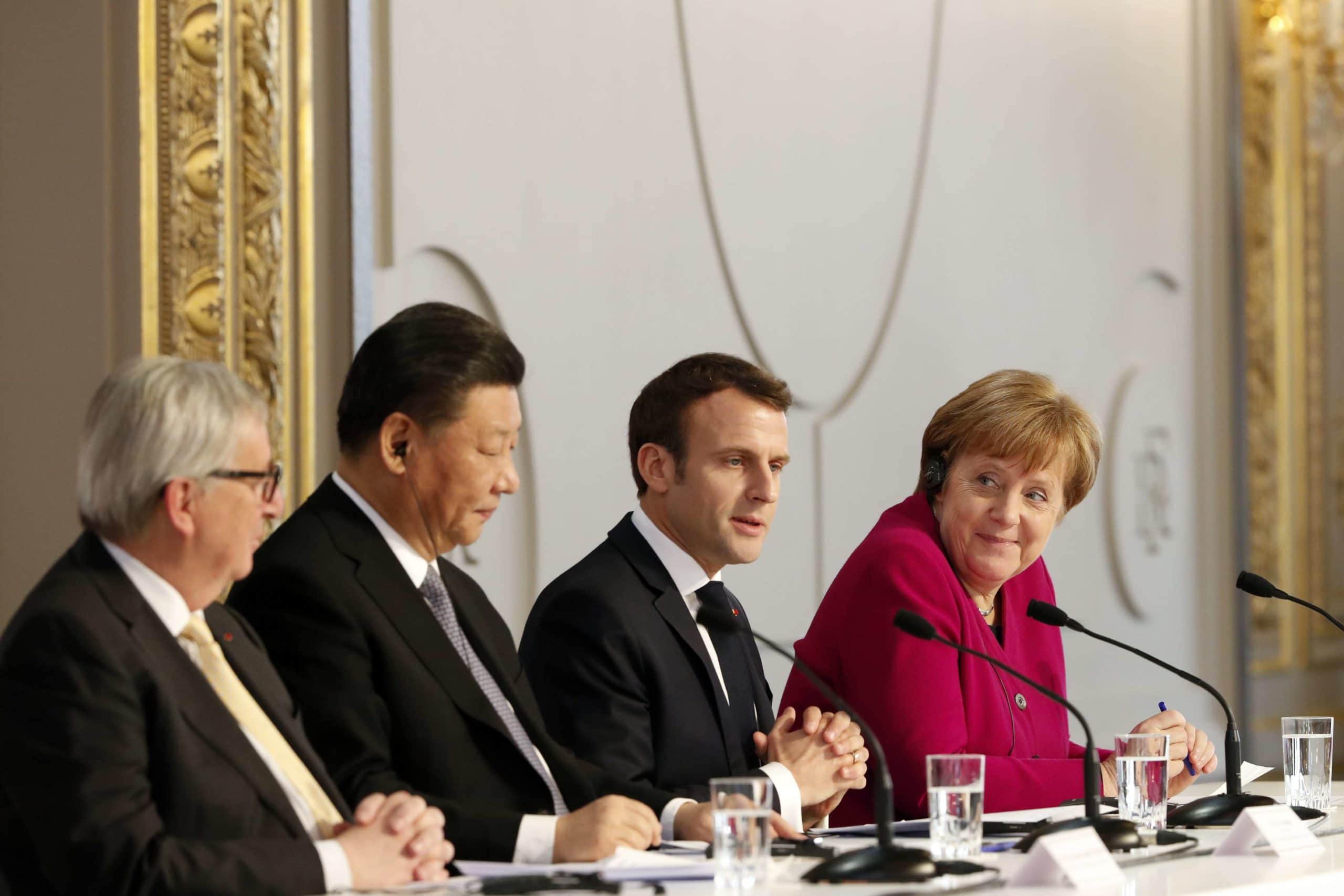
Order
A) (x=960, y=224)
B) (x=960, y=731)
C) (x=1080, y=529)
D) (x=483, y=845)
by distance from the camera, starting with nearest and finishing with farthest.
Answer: (x=483, y=845)
(x=960, y=731)
(x=960, y=224)
(x=1080, y=529)

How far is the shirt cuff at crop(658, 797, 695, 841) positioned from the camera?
256 cm

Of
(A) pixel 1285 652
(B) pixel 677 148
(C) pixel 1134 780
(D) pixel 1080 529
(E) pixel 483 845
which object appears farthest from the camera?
(A) pixel 1285 652

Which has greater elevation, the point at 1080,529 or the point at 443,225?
the point at 443,225

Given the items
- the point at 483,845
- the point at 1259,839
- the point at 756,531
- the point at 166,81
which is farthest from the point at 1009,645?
the point at 166,81

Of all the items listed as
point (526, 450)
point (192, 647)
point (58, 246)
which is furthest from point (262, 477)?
point (526, 450)

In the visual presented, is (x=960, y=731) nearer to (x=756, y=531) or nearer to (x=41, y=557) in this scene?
(x=756, y=531)

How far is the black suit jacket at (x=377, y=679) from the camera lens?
7.56 feet

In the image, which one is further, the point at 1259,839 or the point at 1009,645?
the point at 1009,645

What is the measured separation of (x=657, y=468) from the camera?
3.04 metres

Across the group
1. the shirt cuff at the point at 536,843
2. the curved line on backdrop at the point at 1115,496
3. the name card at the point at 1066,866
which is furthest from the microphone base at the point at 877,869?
the curved line on backdrop at the point at 1115,496

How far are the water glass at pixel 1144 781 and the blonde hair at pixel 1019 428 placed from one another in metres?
0.79

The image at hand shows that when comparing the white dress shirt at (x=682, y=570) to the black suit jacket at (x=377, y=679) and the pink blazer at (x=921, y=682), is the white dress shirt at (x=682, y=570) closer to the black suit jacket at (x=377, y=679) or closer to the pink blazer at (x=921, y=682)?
the pink blazer at (x=921, y=682)

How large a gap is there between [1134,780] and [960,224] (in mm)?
3379

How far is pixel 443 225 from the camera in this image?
424 cm
